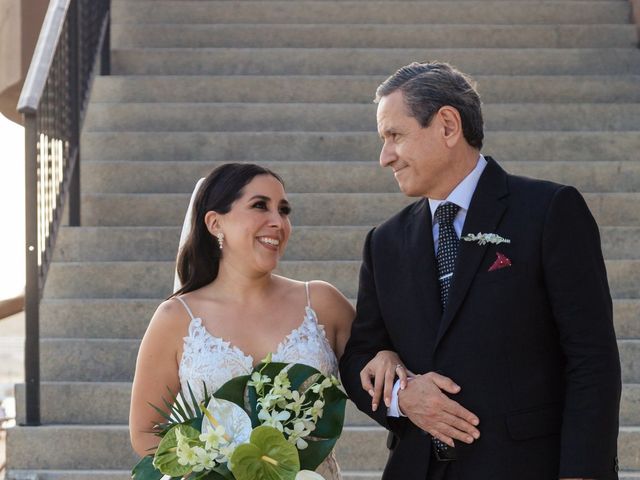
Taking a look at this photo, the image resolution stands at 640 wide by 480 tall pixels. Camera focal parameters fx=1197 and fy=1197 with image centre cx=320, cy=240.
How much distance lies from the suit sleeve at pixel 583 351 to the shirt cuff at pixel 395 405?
1.41ft

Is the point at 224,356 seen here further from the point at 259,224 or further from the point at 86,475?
the point at 86,475

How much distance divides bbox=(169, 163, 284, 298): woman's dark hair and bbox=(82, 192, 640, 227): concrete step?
268 centimetres

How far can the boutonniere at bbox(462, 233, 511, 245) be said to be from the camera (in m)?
3.03

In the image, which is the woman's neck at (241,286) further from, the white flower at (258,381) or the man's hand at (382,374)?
the man's hand at (382,374)

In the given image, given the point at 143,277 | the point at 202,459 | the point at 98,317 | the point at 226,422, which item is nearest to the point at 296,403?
the point at 226,422

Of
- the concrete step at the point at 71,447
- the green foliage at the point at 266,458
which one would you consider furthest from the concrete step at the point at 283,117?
the green foliage at the point at 266,458

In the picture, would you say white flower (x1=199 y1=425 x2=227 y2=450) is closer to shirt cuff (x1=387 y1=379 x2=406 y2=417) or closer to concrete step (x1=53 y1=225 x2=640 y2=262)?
shirt cuff (x1=387 y1=379 x2=406 y2=417)

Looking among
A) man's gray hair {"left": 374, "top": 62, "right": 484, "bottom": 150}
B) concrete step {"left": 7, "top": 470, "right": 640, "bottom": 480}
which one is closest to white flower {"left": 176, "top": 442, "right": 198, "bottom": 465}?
man's gray hair {"left": 374, "top": 62, "right": 484, "bottom": 150}

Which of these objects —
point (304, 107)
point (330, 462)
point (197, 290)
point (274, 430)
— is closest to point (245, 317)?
point (197, 290)

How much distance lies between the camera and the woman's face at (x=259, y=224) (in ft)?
11.9

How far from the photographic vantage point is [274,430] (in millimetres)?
2984

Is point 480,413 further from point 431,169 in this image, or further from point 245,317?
point 245,317

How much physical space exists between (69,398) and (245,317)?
6.76ft

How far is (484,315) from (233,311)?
0.98 meters
